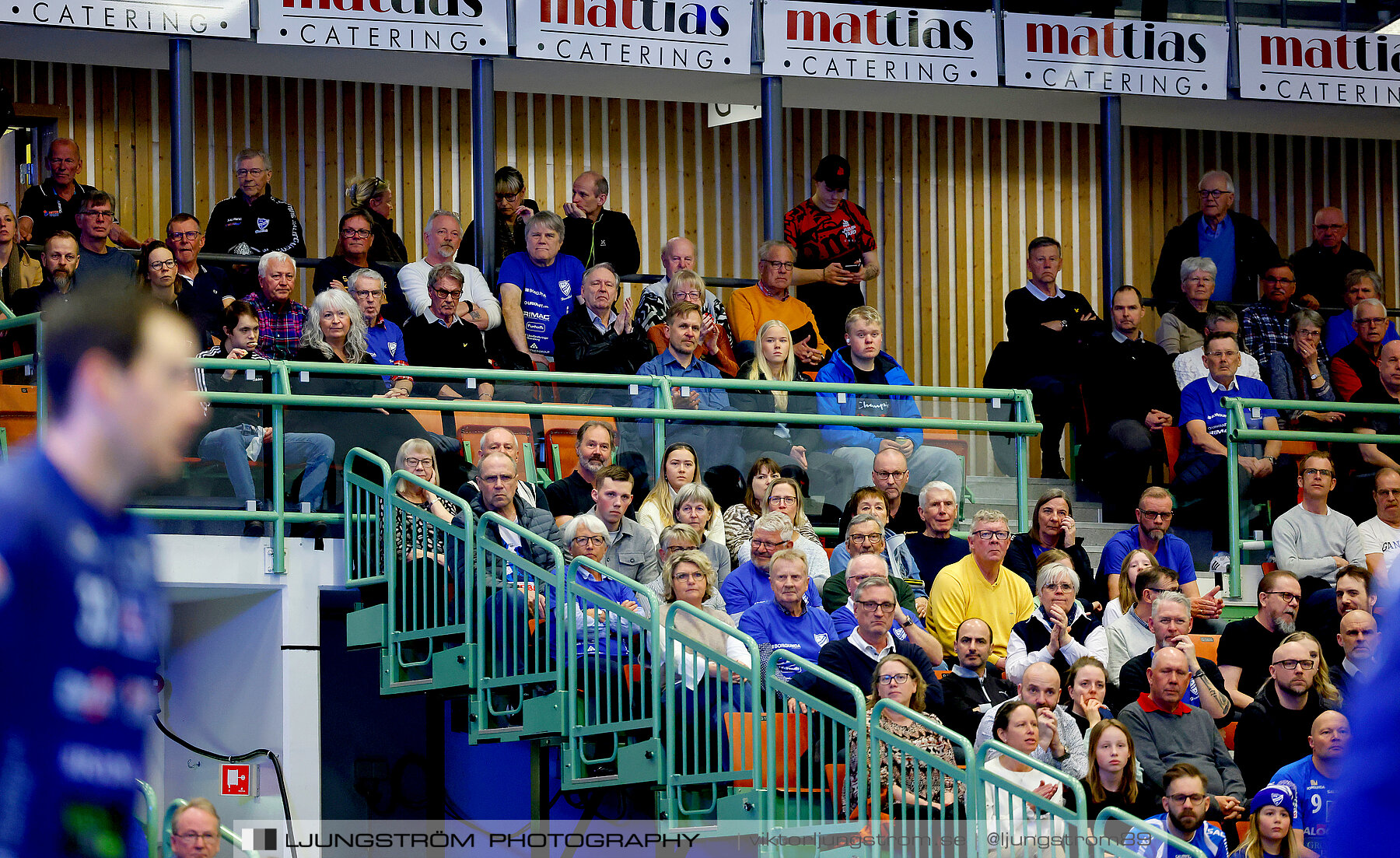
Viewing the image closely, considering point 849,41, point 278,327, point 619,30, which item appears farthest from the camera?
point 849,41

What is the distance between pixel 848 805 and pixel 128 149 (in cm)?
836

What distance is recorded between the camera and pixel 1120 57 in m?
13.0

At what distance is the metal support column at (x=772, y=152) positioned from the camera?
498 inches

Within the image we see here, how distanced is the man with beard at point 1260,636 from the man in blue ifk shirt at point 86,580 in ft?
24.6

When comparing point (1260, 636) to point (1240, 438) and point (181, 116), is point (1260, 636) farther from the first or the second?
point (181, 116)

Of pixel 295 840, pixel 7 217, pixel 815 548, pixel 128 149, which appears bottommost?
pixel 295 840

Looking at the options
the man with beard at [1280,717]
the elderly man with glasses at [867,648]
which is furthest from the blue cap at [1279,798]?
the elderly man with glasses at [867,648]

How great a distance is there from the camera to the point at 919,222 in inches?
596

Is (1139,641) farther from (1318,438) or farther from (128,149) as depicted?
(128,149)

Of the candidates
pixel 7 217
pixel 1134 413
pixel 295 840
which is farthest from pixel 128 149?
pixel 1134 413

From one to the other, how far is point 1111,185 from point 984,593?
5.59 meters

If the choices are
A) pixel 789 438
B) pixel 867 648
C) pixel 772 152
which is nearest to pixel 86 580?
pixel 867 648

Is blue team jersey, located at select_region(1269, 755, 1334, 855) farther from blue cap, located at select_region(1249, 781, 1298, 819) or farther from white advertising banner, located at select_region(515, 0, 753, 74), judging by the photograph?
white advertising banner, located at select_region(515, 0, 753, 74)

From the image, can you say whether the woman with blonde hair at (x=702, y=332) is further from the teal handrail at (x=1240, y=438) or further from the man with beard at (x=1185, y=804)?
the man with beard at (x=1185, y=804)
